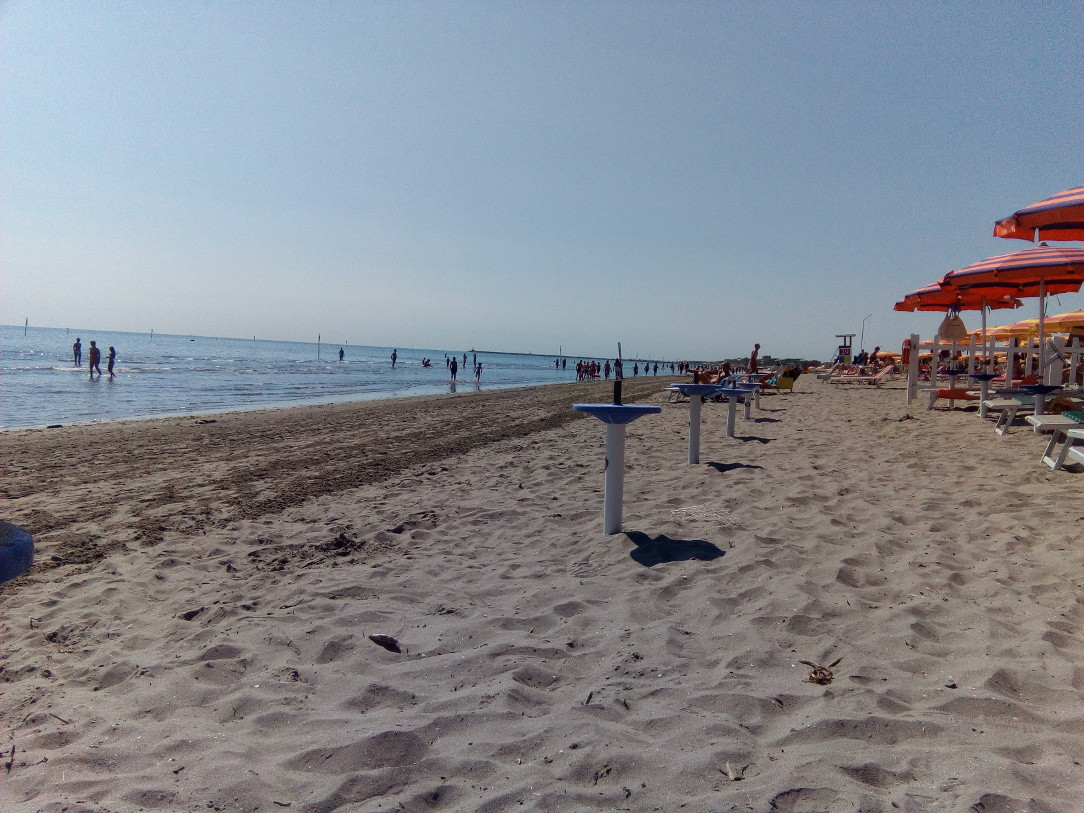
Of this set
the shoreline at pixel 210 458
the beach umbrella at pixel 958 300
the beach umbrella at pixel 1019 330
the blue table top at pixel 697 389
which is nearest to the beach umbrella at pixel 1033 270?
the beach umbrella at pixel 958 300

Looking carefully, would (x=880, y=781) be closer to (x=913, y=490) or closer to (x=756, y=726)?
(x=756, y=726)

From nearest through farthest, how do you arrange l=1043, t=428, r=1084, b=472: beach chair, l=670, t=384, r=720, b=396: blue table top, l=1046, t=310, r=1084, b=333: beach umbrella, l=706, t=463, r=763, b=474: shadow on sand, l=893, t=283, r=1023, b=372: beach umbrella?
l=1043, t=428, r=1084, b=472: beach chair
l=706, t=463, r=763, b=474: shadow on sand
l=670, t=384, r=720, b=396: blue table top
l=893, t=283, r=1023, b=372: beach umbrella
l=1046, t=310, r=1084, b=333: beach umbrella

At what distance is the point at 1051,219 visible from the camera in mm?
5426

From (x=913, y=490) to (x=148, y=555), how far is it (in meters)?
6.09

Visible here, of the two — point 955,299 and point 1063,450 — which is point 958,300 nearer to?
point 955,299

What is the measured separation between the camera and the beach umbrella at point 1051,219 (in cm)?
530

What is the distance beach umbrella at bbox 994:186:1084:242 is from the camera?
5305 mm

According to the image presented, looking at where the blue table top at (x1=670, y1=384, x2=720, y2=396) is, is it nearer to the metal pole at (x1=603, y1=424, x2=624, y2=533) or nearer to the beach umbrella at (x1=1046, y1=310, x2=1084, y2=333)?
the metal pole at (x1=603, y1=424, x2=624, y2=533)

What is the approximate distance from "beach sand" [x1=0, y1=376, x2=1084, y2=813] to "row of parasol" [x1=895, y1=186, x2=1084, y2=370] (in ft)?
7.71

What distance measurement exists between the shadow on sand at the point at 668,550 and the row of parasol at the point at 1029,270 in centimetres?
442

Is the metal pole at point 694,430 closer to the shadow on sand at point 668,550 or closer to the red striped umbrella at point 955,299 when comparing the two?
the shadow on sand at point 668,550

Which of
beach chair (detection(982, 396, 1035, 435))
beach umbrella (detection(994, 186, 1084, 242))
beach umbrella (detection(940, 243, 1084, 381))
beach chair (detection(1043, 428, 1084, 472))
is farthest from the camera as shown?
beach umbrella (detection(940, 243, 1084, 381))

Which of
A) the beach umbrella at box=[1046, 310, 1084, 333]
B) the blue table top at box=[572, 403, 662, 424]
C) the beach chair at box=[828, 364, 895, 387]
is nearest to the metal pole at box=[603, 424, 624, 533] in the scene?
the blue table top at box=[572, 403, 662, 424]

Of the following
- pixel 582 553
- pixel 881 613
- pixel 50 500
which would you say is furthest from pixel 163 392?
pixel 881 613
